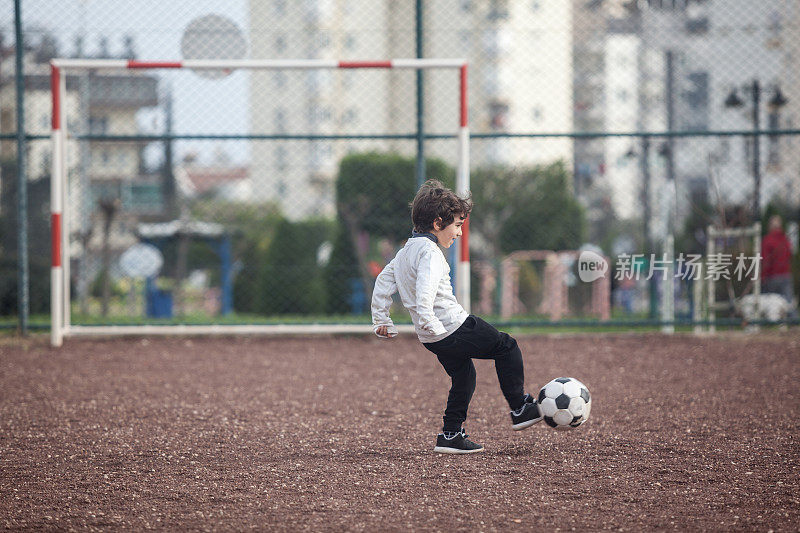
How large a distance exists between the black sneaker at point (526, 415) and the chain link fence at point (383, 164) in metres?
3.43

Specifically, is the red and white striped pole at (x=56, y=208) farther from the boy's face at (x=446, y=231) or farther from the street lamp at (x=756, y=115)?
the street lamp at (x=756, y=115)

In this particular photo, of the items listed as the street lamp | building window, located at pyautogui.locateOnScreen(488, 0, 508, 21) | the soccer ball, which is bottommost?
the soccer ball

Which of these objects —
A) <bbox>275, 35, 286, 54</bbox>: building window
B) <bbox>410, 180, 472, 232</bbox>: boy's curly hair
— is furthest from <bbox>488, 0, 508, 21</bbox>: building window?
<bbox>410, 180, 472, 232</bbox>: boy's curly hair

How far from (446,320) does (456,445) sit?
57cm

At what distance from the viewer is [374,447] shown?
4082mm

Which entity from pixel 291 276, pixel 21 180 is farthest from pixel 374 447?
pixel 291 276

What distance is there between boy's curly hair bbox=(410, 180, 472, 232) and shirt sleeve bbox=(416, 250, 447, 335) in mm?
199

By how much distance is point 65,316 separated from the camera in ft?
26.1

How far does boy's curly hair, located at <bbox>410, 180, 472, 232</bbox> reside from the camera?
3.98 metres

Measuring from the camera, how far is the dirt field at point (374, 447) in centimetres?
301

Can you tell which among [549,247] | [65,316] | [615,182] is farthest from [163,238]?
[615,182]

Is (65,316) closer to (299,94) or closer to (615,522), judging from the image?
(615,522)

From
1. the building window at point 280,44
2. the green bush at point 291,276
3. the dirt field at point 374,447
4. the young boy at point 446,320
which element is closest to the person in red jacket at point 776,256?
the dirt field at point 374,447

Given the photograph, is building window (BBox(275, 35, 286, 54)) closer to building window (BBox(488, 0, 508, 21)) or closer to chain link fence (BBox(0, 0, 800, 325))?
chain link fence (BBox(0, 0, 800, 325))
